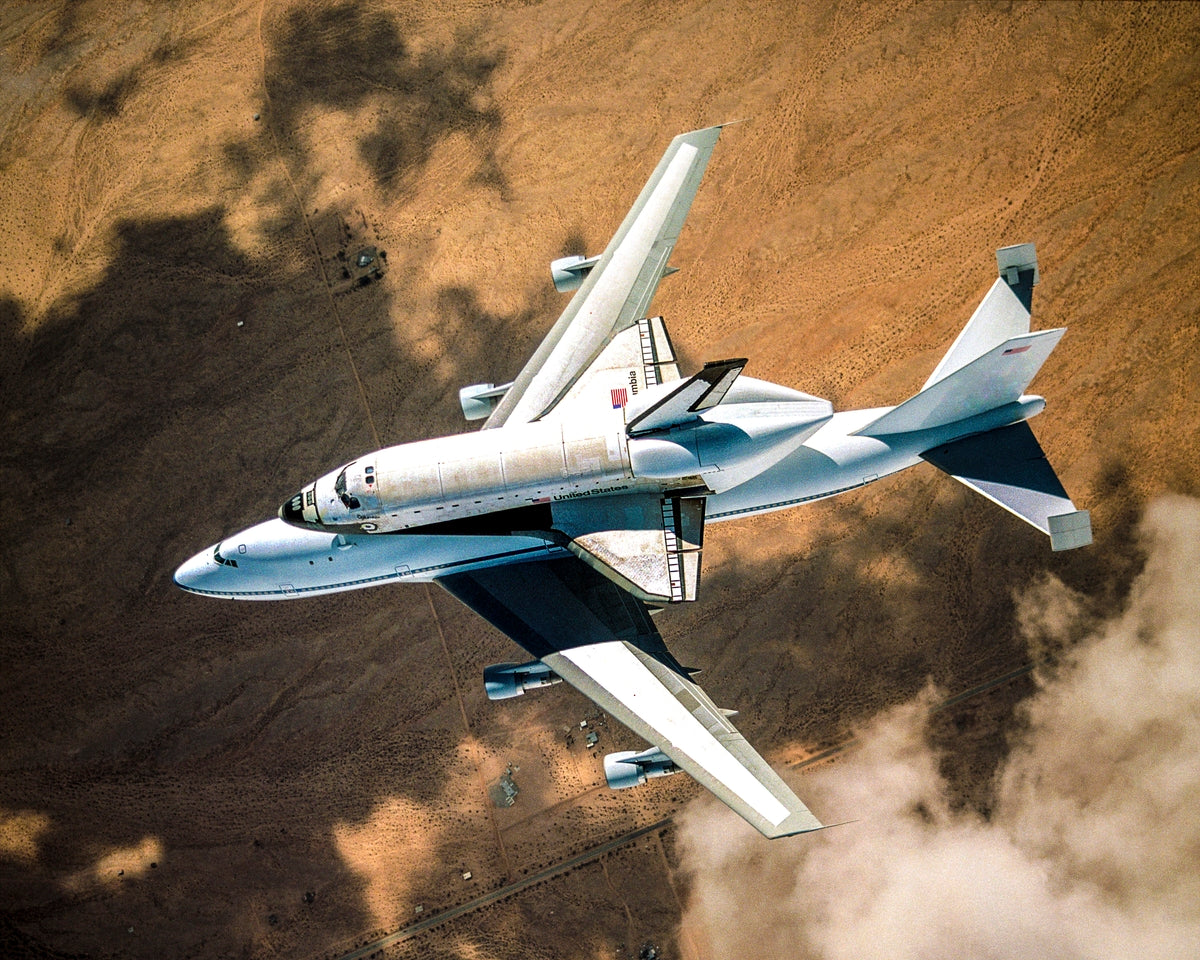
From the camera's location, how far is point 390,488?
18594 millimetres

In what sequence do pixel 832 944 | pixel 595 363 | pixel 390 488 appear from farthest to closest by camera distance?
pixel 832 944 < pixel 595 363 < pixel 390 488

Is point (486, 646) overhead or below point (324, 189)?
below

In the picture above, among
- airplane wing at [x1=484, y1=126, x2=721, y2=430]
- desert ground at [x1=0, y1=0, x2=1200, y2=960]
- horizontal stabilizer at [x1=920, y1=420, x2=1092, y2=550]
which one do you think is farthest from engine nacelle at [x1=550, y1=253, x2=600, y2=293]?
horizontal stabilizer at [x1=920, y1=420, x2=1092, y2=550]

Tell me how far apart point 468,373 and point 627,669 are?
10073 mm

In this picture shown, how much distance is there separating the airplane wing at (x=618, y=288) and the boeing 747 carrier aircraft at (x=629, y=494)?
6 cm

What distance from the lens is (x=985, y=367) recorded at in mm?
18578

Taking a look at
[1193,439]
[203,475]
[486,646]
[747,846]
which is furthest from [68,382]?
[1193,439]

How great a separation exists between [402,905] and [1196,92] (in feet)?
106

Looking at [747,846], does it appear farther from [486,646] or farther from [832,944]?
[486,646]

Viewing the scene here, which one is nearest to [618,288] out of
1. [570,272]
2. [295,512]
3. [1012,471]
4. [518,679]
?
[570,272]

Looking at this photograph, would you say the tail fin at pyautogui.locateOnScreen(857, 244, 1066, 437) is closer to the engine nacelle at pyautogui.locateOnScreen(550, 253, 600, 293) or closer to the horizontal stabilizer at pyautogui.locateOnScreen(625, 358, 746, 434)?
the horizontal stabilizer at pyautogui.locateOnScreen(625, 358, 746, 434)

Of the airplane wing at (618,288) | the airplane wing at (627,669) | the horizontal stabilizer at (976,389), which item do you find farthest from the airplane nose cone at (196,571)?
the horizontal stabilizer at (976,389)

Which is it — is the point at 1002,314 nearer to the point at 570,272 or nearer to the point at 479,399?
the point at 570,272

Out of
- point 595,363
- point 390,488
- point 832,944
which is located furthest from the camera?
point 832,944
